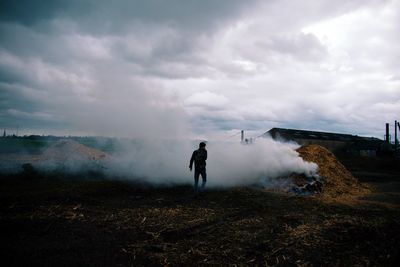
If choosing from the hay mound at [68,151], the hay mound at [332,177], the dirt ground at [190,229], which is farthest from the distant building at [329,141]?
the dirt ground at [190,229]

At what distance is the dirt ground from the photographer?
5.60 metres

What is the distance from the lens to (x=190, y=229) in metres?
7.39

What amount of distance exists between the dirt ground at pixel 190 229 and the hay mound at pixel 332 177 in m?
1.73

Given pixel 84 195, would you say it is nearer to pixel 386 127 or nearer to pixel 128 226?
pixel 128 226

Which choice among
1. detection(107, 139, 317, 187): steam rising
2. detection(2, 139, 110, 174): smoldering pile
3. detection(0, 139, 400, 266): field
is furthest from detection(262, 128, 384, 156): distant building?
detection(0, 139, 400, 266): field

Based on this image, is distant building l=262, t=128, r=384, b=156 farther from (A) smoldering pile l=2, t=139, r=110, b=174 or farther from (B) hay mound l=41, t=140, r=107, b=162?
(A) smoldering pile l=2, t=139, r=110, b=174

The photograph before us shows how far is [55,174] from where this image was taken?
17.0m

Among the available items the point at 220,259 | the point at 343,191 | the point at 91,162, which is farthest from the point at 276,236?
the point at 91,162

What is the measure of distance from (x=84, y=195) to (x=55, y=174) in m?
7.10

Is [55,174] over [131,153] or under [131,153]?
under

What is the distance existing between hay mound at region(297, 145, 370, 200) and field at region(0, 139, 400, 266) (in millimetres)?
1561

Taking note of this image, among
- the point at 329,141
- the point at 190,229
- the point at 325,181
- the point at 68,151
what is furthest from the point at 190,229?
the point at 329,141

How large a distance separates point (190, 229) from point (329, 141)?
5956 cm

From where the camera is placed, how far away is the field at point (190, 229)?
221 inches
